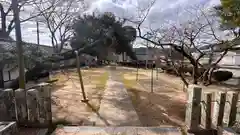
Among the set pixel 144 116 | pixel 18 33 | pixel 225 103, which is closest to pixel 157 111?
pixel 144 116

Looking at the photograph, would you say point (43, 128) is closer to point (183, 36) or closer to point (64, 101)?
point (64, 101)

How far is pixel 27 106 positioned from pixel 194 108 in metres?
2.90

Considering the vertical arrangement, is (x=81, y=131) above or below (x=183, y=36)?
below

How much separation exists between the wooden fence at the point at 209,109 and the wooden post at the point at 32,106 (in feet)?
8.76

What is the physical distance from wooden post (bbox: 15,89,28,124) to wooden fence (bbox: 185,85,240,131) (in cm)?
290

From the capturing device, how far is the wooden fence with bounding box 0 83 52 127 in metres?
2.87

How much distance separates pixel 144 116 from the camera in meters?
3.97

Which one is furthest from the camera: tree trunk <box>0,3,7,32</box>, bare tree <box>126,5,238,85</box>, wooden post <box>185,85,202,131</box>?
tree trunk <box>0,3,7,32</box>

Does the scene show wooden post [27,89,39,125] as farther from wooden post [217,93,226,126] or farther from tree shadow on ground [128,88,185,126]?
wooden post [217,93,226,126]

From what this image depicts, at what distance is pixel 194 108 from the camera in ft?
8.96

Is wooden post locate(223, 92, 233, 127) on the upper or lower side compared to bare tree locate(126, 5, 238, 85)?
lower

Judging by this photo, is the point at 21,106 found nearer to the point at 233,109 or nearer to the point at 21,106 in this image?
the point at 21,106

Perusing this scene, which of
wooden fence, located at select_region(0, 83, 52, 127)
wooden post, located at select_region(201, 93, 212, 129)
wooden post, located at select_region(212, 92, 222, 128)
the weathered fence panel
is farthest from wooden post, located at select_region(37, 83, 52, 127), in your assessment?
wooden post, located at select_region(212, 92, 222, 128)

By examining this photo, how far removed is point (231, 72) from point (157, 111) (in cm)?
756
